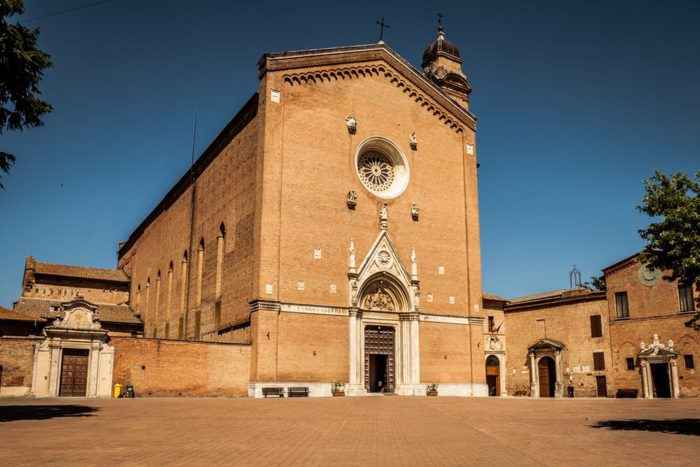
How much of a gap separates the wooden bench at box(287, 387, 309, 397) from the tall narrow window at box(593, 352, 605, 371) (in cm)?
2065

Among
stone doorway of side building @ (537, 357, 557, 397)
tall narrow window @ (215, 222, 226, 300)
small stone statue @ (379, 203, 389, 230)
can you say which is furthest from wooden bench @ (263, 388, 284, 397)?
stone doorway of side building @ (537, 357, 557, 397)

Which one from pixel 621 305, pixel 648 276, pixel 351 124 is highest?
pixel 351 124

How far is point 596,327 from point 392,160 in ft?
57.7

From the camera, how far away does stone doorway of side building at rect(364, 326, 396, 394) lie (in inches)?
1278

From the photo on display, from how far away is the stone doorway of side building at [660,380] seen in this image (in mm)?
36500

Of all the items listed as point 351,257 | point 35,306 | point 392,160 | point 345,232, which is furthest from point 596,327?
point 35,306

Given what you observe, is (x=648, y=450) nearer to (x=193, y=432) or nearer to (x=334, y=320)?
(x=193, y=432)

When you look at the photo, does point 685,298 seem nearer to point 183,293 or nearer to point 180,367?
point 180,367

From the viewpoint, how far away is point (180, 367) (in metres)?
27.6

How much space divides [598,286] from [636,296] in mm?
25920

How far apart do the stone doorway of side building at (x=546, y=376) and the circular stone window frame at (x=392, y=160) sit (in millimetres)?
16901

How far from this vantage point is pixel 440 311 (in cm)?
3481

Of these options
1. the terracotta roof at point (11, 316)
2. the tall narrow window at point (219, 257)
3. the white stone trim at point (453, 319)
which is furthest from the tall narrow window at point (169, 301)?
the white stone trim at point (453, 319)

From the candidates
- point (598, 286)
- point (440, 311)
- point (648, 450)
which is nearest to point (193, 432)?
point (648, 450)
